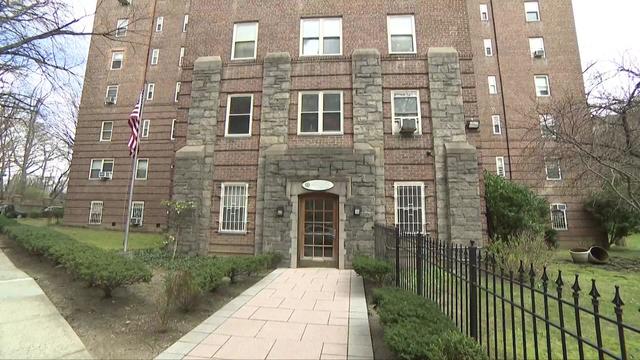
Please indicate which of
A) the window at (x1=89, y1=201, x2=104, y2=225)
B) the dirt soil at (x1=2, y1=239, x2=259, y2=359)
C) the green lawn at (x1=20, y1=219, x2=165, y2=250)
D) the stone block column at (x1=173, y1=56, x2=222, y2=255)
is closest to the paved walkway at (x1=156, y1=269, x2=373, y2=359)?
the dirt soil at (x1=2, y1=239, x2=259, y2=359)

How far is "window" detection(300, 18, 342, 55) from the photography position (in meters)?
12.5

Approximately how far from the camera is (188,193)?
11.8 meters

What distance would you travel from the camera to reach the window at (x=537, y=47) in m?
21.6

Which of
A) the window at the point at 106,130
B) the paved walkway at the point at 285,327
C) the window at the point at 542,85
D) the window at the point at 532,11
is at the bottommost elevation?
the paved walkway at the point at 285,327

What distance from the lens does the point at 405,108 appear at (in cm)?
1170

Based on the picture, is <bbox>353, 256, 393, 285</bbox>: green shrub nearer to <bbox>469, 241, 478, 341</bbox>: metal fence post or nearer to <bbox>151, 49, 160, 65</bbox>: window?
<bbox>469, 241, 478, 341</bbox>: metal fence post

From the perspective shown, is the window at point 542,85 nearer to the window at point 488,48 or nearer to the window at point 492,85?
the window at point 492,85

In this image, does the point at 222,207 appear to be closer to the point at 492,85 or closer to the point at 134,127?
the point at 134,127

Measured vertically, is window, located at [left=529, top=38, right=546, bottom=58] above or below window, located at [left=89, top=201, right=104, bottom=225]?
above

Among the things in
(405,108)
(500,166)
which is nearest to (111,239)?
(405,108)

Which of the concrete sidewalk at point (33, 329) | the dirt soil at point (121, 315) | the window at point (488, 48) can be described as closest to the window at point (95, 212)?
the dirt soil at point (121, 315)

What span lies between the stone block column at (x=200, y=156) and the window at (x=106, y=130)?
14951 millimetres

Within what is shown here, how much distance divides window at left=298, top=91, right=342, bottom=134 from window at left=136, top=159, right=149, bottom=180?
15.6 metres

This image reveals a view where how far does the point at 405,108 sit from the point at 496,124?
13.5m
